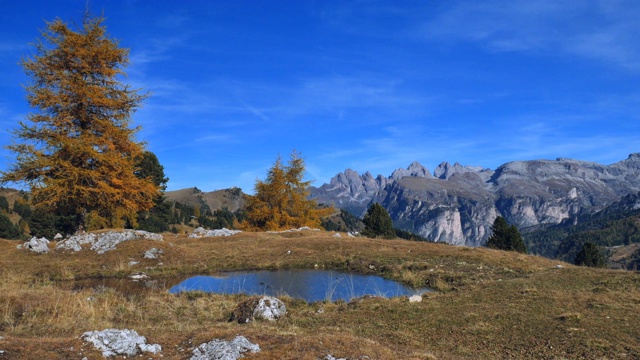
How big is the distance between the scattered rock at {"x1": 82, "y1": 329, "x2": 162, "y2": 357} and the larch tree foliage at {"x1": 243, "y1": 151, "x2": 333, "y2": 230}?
48.0 m

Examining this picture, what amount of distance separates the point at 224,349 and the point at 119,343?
214cm

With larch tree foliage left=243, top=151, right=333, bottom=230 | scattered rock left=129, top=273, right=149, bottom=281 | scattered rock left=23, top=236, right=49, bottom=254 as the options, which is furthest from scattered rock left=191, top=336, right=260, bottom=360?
larch tree foliage left=243, top=151, right=333, bottom=230

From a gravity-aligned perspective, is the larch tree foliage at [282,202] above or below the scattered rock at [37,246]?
above

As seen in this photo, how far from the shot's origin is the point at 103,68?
2834cm

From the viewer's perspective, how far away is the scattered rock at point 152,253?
25525 mm

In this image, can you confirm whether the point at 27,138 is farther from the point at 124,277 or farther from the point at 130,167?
the point at 124,277

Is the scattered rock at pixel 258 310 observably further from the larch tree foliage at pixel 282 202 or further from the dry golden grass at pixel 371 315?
the larch tree foliage at pixel 282 202

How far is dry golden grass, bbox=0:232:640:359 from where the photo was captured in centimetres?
892

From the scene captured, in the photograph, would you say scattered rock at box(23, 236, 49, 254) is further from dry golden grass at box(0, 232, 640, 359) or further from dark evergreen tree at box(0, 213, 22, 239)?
dark evergreen tree at box(0, 213, 22, 239)

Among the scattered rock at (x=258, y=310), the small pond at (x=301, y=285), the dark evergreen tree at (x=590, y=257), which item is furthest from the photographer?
the dark evergreen tree at (x=590, y=257)

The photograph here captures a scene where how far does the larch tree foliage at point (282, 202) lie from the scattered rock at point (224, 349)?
4830 cm

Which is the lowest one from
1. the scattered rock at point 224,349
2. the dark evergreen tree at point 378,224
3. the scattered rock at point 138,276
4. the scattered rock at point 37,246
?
the scattered rock at point 138,276

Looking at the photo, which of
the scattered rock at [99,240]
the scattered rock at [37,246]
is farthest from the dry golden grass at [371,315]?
the scattered rock at [99,240]

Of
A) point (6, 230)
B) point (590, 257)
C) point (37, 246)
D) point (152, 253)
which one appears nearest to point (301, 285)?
point (152, 253)
